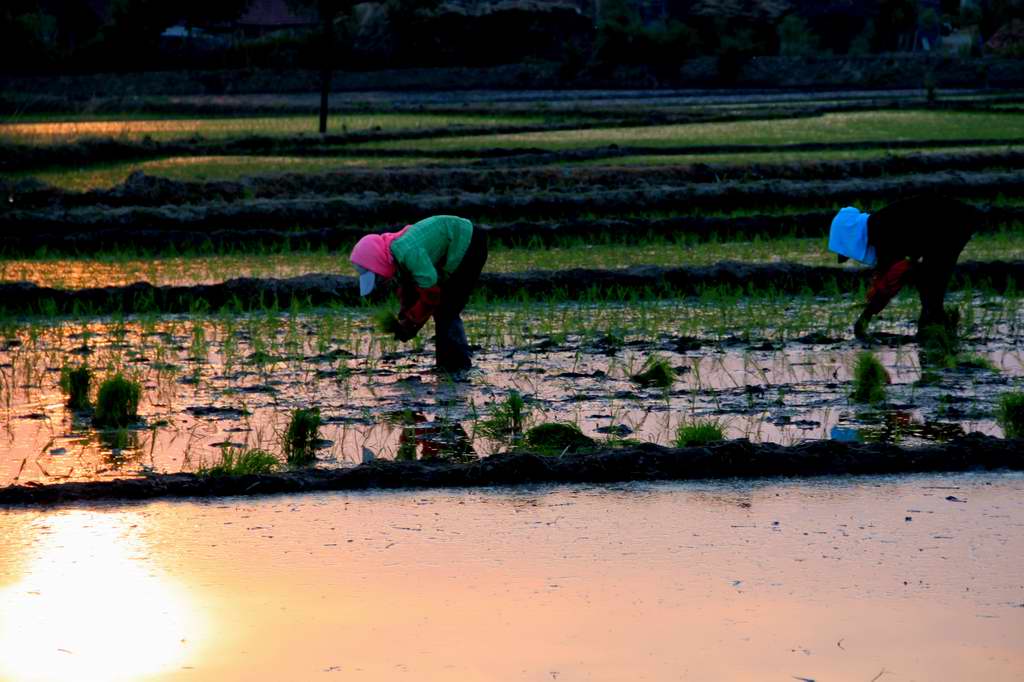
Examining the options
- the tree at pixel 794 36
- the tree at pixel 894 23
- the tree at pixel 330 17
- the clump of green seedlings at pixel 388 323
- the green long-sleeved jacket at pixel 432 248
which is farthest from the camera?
the tree at pixel 794 36

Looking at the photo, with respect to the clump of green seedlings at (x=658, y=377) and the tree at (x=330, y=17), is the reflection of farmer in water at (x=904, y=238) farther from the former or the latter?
the tree at (x=330, y=17)

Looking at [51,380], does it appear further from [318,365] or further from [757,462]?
[757,462]

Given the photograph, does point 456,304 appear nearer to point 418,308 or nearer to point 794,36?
point 418,308

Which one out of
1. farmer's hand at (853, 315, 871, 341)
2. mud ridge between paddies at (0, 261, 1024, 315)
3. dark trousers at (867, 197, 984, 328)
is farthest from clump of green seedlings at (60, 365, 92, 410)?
farmer's hand at (853, 315, 871, 341)

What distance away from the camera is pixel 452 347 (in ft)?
21.5

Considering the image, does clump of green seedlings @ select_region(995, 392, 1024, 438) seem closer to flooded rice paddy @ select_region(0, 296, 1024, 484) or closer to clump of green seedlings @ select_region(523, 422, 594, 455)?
flooded rice paddy @ select_region(0, 296, 1024, 484)

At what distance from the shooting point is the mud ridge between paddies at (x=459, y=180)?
1306 centimetres

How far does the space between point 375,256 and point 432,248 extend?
0.40 metres

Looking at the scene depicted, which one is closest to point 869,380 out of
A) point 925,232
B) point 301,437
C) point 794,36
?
point 925,232

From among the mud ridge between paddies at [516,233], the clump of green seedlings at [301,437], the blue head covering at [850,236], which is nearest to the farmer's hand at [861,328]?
the blue head covering at [850,236]

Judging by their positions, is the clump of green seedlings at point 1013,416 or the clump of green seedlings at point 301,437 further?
the clump of green seedlings at point 1013,416

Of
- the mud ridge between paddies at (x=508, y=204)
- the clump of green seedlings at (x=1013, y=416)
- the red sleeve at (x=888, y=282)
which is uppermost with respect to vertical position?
the mud ridge between paddies at (x=508, y=204)

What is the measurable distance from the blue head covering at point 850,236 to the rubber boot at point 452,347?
5.66 ft

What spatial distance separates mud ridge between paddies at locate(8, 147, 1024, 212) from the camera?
1306 centimetres
